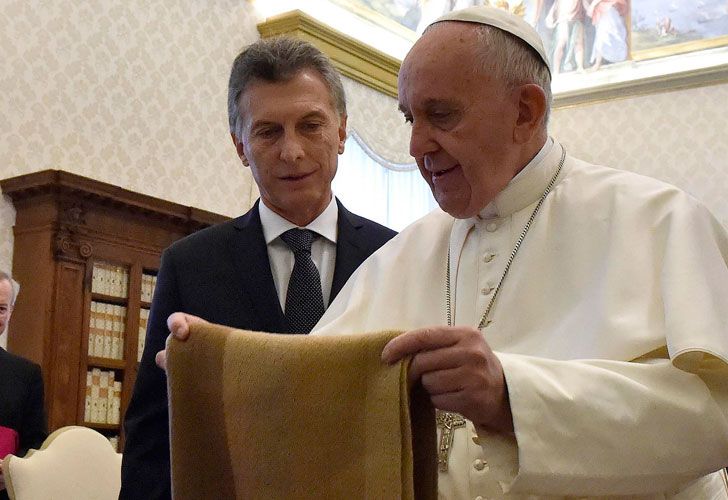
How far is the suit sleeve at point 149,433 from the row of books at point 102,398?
17.1ft

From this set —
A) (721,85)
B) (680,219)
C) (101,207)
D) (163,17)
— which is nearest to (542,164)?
(680,219)

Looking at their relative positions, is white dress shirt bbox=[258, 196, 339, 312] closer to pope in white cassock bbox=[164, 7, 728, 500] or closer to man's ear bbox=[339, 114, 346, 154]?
man's ear bbox=[339, 114, 346, 154]

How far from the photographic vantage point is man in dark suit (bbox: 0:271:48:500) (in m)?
5.34

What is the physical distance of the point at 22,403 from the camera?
17.9 ft

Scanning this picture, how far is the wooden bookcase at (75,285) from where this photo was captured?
722cm

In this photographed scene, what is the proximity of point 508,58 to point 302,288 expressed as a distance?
33.3 inches

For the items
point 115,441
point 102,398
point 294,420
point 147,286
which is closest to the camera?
point 294,420

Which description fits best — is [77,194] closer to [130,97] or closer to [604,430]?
[130,97]

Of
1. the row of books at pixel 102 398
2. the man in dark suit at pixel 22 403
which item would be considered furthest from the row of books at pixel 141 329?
the man in dark suit at pixel 22 403

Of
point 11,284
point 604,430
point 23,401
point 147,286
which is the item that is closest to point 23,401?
point 23,401

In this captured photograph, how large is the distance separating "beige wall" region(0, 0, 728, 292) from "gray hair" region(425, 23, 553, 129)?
5.98 m

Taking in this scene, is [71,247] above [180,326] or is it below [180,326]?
above

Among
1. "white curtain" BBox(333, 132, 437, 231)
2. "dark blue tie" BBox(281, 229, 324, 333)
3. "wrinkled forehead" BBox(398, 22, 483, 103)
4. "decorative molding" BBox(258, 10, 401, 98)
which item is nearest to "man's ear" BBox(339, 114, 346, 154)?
"dark blue tie" BBox(281, 229, 324, 333)

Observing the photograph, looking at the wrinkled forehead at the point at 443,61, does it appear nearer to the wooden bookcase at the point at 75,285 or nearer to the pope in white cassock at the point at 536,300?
the pope in white cassock at the point at 536,300
